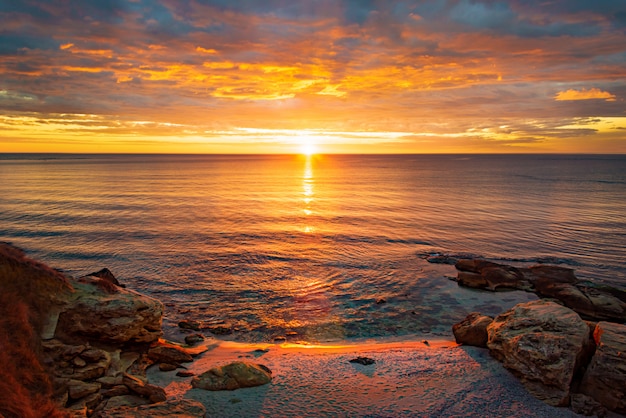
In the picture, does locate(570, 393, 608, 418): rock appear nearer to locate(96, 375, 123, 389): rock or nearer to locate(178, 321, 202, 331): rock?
locate(96, 375, 123, 389): rock

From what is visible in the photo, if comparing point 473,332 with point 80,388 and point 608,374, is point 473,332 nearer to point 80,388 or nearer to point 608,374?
point 608,374

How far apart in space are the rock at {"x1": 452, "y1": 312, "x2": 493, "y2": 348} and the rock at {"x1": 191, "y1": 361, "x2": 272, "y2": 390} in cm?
1078

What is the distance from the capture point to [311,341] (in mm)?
22812

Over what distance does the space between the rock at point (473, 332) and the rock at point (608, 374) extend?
5.28 meters

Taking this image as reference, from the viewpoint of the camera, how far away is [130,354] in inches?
690

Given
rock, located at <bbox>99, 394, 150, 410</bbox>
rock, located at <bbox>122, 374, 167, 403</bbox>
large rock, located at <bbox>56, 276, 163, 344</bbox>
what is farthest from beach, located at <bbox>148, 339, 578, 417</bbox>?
large rock, located at <bbox>56, 276, 163, 344</bbox>

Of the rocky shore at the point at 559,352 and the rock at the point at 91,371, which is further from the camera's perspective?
the rock at the point at 91,371

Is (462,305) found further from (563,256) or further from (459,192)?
(459,192)

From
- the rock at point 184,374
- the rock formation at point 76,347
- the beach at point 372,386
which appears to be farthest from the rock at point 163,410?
the rock at point 184,374

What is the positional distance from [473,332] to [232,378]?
12708mm

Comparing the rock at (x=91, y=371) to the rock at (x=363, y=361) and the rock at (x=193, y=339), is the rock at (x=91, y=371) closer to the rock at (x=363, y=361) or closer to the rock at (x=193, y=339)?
the rock at (x=193, y=339)

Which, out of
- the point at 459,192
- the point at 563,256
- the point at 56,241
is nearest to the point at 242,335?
the point at 56,241

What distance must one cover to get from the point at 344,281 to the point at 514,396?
18.6 m

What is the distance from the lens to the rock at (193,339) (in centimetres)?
2175
